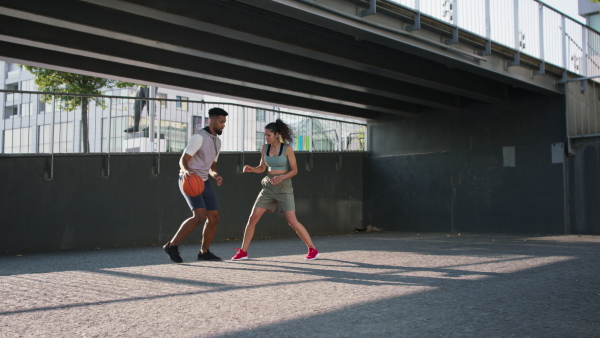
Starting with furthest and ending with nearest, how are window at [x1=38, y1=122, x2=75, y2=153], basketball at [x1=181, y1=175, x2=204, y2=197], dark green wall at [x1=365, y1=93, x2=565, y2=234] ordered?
dark green wall at [x1=365, y1=93, x2=565, y2=234] < window at [x1=38, y1=122, x2=75, y2=153] < basketball at [x1=181, y1=175, x2=204, y2=197]

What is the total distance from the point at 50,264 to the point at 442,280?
607cm

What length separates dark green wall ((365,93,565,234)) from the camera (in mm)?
15938

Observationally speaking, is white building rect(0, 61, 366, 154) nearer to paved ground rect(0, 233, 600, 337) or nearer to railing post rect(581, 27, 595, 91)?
paved ground rect(0, 233, 600, 337)

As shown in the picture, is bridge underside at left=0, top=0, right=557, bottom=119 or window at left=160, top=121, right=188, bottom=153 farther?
window at left=160, top=121, right=188, bottom=153

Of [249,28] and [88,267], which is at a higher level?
[249,28]

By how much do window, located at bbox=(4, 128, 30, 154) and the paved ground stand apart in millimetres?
3597

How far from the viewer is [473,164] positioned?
17594 mm

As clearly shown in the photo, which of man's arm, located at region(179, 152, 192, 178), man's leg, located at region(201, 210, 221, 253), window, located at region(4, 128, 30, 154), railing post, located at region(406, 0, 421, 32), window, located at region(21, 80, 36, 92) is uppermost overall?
window, located at region(21, 80, 36, 92)

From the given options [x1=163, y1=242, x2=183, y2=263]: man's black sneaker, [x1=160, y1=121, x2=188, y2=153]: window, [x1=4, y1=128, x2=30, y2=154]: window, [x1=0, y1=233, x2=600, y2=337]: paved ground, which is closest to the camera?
[x1=0, y1=233, x2=600, y2=337]: paved ground

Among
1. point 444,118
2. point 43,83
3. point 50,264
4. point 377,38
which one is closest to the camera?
point 50,264

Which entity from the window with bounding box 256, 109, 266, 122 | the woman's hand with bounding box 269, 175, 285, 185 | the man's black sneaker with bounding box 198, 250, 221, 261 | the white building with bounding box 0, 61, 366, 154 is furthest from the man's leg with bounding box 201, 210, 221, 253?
the window with bounding box 256, 109, 266, 122

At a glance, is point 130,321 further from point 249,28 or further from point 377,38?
point 377,38

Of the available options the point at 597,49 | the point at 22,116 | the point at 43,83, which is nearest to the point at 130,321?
the point at 22,116

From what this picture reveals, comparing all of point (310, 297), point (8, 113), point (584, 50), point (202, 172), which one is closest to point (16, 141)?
point (8, 113)
